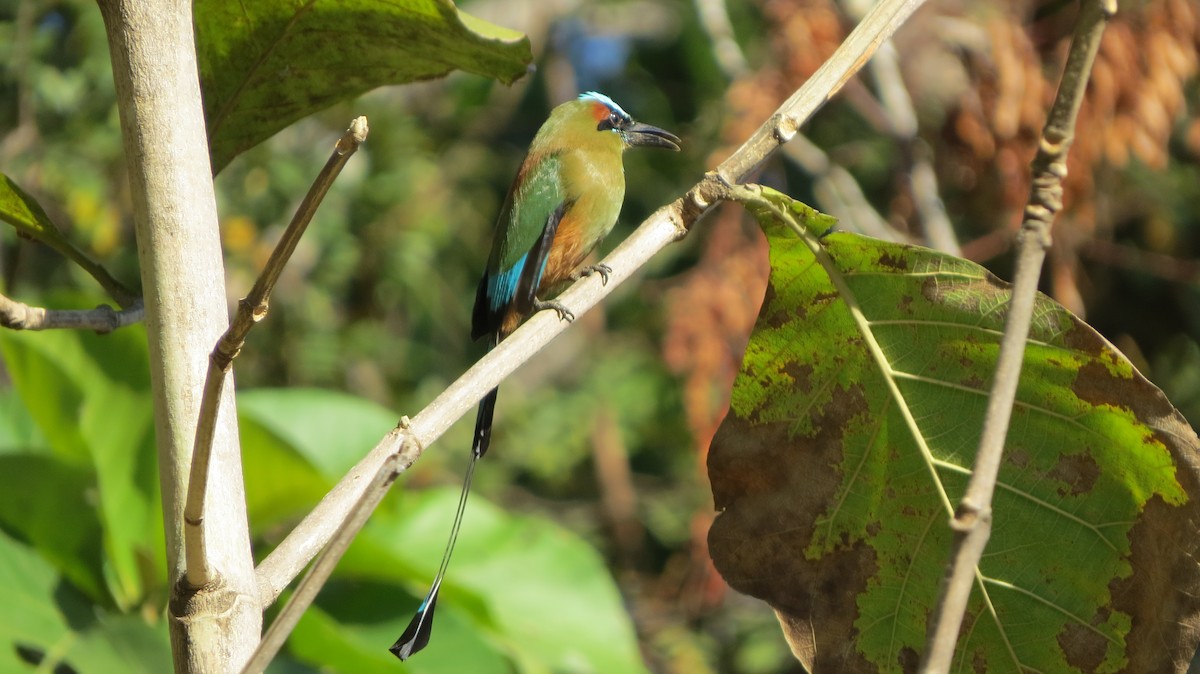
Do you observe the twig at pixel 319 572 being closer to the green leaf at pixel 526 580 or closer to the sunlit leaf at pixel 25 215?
the sunlit leaf at pixel 25 215

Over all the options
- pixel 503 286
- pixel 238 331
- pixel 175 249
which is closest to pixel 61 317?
pixel 175 249

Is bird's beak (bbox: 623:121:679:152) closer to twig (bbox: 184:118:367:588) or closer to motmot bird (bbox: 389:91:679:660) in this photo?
motmot bird (bbox: 389:91:679:660)

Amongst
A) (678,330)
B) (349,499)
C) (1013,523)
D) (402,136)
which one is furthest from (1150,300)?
(349,499)

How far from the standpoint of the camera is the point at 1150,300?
4.25m

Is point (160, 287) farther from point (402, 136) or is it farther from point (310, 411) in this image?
point (402, 136)

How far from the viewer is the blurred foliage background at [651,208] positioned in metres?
3.44

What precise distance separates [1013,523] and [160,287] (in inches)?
33.5

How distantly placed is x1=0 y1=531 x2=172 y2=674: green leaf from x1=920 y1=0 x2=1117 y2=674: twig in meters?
1.66

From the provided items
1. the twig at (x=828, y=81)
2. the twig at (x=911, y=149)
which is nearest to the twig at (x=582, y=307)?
the twig at (x=828, y=81)

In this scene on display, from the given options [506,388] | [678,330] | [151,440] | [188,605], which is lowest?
[188,605]

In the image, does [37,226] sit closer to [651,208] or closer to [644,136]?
[644,136]

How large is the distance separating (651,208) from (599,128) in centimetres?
236

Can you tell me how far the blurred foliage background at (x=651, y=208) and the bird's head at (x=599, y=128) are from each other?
643 millimetres

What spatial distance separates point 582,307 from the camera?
3.95 feet
